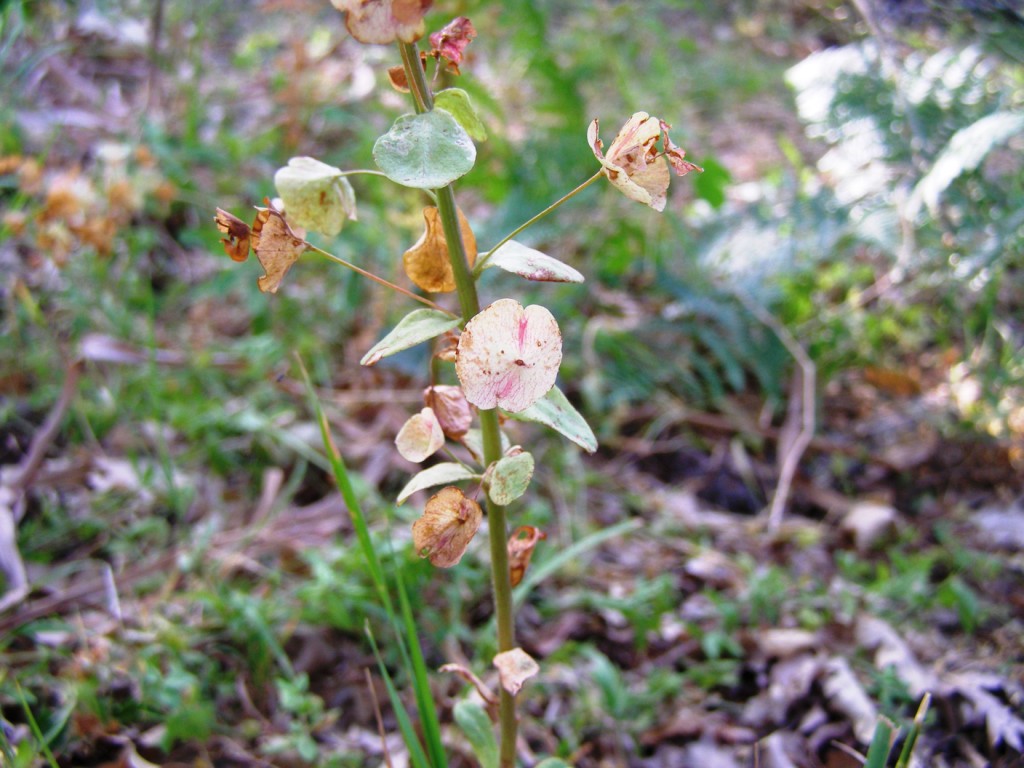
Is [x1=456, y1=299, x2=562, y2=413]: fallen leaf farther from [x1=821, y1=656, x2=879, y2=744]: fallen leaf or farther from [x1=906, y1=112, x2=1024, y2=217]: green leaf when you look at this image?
[x1=906, y1=112, x2=1024, y2=217]: green leaf

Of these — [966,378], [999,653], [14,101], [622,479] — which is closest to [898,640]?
[999,653]

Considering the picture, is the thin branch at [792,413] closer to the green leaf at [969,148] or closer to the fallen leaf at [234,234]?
the green leaf at [969,148]

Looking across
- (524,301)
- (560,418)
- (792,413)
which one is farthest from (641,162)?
(792,413)

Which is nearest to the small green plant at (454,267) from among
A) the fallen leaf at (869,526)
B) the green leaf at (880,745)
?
the green leaf at (880,745)

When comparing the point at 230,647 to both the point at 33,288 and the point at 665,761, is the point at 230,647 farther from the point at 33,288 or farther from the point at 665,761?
A: the point at 33,288

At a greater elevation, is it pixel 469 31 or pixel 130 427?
pixel 469 31

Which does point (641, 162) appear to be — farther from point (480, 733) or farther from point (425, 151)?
point (480, 733)
